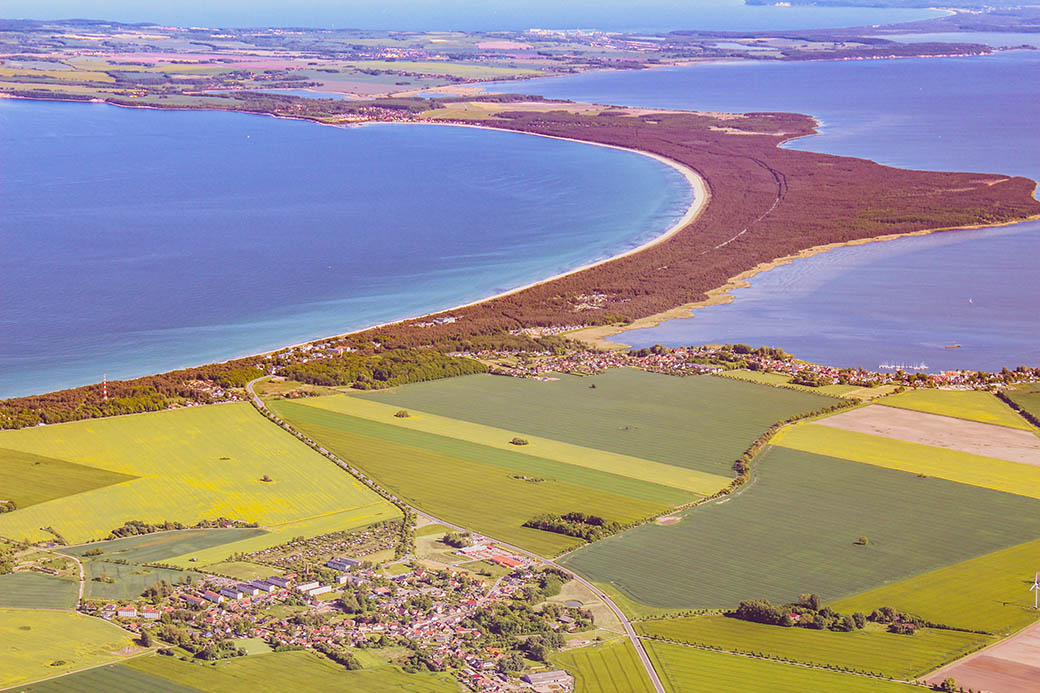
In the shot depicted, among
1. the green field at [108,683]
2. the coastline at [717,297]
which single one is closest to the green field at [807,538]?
the green field at [108,683]

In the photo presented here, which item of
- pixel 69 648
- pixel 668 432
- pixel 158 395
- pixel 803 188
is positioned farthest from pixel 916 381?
pixel 803 188

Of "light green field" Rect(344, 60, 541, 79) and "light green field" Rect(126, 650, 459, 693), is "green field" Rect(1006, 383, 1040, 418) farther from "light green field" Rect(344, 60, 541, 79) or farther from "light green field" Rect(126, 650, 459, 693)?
"light green field" Rect(344, 60, 541, 79)

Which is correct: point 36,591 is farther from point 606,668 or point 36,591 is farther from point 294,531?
point 606,668

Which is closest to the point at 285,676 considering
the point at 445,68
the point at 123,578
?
the point at 123,578

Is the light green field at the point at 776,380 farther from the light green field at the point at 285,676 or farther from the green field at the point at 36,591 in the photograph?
the green field at the point at 36,591

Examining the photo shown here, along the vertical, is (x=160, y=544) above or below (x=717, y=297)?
below

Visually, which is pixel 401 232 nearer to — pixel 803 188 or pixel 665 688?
pixel 803 188
